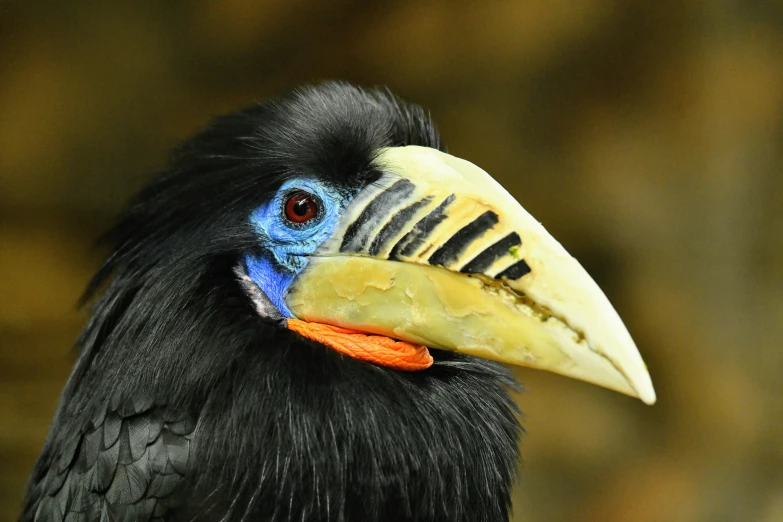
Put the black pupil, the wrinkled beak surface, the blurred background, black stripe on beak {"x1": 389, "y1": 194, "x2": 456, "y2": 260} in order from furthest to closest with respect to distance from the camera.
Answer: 1. the blurred background
2. the black pupil
3. black stripe on beak {"x1": 389, "y1": 194, "x2": 456, "y2": 260}
4. the wrinkled beak surface

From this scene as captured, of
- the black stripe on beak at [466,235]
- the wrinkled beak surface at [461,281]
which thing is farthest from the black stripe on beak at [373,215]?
the black stripe on beak at [466,235]

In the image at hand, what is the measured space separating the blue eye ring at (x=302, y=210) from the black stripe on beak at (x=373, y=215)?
77 millimetres

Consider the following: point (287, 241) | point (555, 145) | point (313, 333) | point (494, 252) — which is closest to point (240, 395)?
point (313, 333)

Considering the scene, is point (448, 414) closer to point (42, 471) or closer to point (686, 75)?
point (42, 471)

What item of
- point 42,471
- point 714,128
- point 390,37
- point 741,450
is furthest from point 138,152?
point 741,450

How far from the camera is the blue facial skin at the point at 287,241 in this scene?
166cm

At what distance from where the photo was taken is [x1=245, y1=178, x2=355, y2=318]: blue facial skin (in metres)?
1.66

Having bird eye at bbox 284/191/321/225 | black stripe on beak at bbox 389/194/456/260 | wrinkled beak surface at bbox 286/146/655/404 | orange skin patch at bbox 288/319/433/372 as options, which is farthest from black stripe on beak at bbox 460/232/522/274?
bird eye at bbox 284/191/321/225

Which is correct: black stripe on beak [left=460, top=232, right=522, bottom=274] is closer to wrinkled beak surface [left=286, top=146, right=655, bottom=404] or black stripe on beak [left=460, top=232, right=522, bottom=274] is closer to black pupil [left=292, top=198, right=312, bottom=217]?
wrinkled beak surface [left=286, top=146, right=655, bottom=404]

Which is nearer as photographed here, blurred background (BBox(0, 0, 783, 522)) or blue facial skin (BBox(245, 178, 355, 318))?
blue facial skin (BBox(245, 178, 355, 318))

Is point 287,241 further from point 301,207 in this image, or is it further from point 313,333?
point 313,333

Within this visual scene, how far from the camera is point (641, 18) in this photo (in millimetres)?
3328

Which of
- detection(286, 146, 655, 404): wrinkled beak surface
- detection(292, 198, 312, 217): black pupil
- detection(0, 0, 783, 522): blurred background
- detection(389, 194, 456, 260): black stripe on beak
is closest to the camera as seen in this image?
detection(286, 146, 655, 404): wrinkled beak surface

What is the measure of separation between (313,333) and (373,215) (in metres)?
0.25
